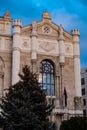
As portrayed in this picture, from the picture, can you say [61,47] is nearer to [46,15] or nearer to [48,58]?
[48,58]

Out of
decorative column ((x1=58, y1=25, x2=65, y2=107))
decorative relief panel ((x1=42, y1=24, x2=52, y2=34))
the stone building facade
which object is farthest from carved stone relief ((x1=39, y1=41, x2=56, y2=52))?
decorative relief panel ((x1=42, y1=24, x2=52, y2=34))

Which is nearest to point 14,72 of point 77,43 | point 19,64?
point 19,64

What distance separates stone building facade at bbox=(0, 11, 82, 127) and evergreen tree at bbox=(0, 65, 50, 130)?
15847 millimetres

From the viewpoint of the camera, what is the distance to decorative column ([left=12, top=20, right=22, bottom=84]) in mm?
47312

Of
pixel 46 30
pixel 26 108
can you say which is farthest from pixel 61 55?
pixel 26 108

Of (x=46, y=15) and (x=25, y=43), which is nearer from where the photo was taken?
(x=25, y=43)

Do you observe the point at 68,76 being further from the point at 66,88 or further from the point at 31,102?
the point at 31,102

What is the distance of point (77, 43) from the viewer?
5297cm

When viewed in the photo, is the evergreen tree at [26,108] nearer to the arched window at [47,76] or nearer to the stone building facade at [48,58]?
the stone building facade at [48,58]

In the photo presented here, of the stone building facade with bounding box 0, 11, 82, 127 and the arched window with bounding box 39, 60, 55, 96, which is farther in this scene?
the arched window with bounding box 39, 60, 55, 96

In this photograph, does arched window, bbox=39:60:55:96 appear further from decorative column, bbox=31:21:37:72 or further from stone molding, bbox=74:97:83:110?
stone molding, bbox=74:97:83:110

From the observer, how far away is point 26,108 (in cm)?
2959

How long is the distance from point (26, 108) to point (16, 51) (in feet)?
65.7

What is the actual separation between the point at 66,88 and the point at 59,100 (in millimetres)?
2374
